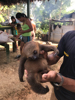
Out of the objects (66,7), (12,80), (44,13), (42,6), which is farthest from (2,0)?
(66,7)

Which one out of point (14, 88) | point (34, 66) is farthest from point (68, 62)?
point (14, 88)

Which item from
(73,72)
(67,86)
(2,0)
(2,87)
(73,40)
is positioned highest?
(2,0)

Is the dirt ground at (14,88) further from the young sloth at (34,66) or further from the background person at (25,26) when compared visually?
the background person at (25,26)

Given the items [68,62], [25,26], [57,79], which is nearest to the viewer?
[57,79]

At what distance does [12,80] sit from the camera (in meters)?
3.30

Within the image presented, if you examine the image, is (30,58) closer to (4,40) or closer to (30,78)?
(30,78)

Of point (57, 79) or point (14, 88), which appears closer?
point (57, 79)

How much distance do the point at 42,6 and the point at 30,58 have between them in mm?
33404

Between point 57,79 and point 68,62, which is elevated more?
point 68,62

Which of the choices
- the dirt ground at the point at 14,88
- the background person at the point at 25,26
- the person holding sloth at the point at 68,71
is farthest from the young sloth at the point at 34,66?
the background person at the point at 25,26

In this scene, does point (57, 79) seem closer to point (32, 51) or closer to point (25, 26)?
point (32, 51)

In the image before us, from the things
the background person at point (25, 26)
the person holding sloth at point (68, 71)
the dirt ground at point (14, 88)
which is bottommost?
the dirt ground at point (14, 88)

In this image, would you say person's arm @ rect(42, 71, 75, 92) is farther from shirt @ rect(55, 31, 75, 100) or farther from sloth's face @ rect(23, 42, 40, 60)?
sloth's face @ rect(23, 42, 40, 60)

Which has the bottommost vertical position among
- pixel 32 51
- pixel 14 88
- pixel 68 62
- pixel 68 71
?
pixel 14 88
